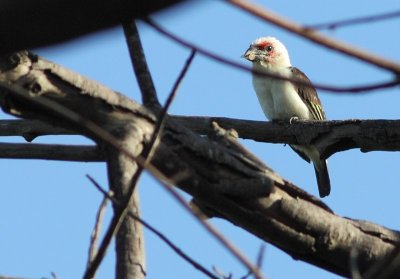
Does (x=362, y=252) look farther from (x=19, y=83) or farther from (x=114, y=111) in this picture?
(x=19, y=83)

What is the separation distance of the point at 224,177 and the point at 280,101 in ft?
23.2

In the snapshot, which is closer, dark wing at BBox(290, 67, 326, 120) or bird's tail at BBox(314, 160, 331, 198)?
dark wing at BBox(290, 67, 326, 120)

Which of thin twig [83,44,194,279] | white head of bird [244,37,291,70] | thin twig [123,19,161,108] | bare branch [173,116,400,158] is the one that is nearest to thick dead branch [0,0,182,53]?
thin twig [83,44,194,279]

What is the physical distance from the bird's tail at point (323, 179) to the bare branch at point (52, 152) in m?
7.10

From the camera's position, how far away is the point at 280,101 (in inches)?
351

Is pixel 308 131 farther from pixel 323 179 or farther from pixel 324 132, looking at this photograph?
pixel 323 179

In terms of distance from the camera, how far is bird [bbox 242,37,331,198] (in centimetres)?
894

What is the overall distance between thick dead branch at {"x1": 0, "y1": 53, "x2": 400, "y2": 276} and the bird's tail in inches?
290

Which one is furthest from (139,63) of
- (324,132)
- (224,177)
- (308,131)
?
(308,131)

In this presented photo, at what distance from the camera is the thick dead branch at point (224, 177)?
6.02ft

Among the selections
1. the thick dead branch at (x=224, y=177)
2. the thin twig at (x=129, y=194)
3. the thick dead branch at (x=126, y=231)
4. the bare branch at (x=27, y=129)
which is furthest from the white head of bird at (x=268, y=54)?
the thin twig at (x=129, y=194)

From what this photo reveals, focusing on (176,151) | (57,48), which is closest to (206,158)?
(176,151)

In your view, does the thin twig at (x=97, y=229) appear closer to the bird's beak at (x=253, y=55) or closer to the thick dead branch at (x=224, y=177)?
the thick dead branch at (x=224, y=177)

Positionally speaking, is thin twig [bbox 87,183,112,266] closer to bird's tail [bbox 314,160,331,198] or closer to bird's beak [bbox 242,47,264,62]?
bird's tail [bbox 314,160,331,198]
